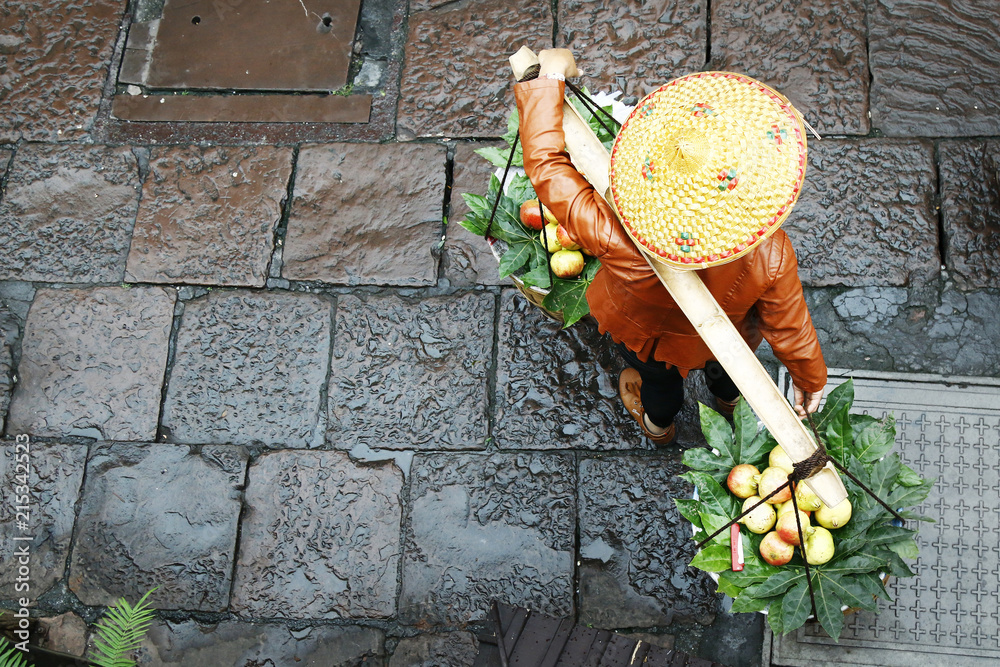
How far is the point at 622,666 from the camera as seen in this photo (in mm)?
2072

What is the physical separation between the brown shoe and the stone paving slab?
1.61 m

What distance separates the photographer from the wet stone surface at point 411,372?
312cm

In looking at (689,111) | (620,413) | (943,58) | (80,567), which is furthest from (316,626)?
(943,58)

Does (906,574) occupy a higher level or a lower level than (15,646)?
higher

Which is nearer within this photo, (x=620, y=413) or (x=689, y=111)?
(x=689, y=111)

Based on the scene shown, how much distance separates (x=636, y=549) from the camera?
9.46ft

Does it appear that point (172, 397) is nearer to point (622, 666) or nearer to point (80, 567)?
point (80, 567)

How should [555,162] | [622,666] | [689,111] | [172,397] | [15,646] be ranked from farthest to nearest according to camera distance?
[172,397], [15,646], [622,666], [555,162], [689,111]

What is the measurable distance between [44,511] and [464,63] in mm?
2738

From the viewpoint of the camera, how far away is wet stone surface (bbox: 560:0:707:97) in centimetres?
345

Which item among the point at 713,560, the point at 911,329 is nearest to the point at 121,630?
the point at 713,560

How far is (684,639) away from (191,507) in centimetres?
204

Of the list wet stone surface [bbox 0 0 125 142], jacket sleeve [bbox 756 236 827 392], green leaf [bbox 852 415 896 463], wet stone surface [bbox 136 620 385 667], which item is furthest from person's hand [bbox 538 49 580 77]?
wet stone surface [bbox 0 0 125 142]

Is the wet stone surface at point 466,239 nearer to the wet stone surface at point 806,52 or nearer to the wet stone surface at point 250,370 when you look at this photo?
the wet stone surface at point 250,370
